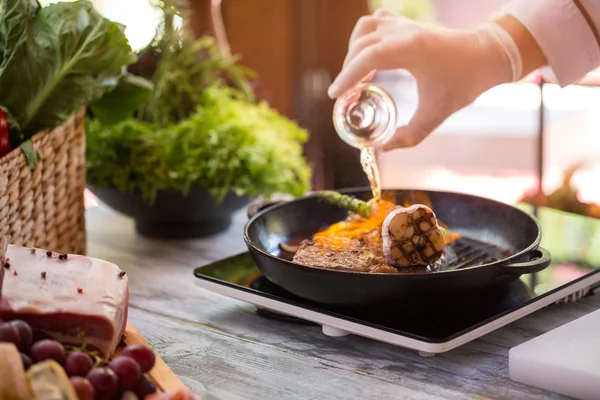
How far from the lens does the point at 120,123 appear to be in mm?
1600

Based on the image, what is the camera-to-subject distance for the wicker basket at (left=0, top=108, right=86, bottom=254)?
1174 mm

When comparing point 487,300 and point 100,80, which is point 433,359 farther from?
point 100,80

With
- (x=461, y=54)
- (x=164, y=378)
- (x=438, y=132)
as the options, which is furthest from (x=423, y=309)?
(x=438, y=132)

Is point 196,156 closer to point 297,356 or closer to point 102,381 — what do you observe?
point 297,356

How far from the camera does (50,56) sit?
125 cm

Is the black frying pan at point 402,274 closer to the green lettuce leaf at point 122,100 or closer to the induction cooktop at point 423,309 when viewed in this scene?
the induction cooktop at point 423,309

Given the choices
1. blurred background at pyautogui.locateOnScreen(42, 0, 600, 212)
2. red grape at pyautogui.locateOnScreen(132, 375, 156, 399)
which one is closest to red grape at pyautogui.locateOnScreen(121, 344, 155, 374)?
red grape at pyautogui.locateOnScreen(132, 375, 156, 399)

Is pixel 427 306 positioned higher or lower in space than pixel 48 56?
lower

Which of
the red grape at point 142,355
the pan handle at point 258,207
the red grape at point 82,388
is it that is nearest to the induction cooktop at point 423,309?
the pan handle at point 258,207

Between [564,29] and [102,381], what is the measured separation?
96 cm

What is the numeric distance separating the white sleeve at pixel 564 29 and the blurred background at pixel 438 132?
1.17 meters

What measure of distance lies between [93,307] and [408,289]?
373mm

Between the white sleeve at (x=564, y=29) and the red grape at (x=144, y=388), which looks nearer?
the red grape at (x=144, y=388)

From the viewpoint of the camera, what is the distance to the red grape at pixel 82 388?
740 millimetres
